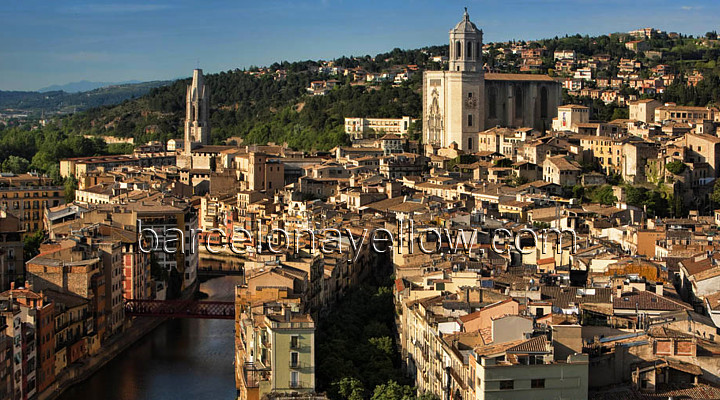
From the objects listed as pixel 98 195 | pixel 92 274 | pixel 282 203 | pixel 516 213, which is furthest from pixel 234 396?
pixel 98 195

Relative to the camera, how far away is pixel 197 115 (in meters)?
50.2

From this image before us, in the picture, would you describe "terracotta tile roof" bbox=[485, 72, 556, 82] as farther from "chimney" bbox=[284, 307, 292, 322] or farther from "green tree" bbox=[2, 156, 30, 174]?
"chimney" bbox=[284, 307, 292, 322]

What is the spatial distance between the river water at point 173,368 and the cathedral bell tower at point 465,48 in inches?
765

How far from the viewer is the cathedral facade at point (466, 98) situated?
130ft

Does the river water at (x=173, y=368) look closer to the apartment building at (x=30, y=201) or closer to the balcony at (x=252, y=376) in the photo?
the balcony at (x=252, y=376)

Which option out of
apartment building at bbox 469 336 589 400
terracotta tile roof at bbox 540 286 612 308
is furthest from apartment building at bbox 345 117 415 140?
apartment building at bbox 469 336 589 400

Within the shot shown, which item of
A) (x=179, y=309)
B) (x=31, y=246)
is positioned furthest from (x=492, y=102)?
Answer: (x=179, y=309)

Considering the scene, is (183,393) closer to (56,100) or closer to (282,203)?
(282,203)

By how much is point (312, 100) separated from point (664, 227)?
3524 cm

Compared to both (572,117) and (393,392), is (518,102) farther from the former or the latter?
(393,392)

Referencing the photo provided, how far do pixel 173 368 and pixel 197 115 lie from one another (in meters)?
32.3

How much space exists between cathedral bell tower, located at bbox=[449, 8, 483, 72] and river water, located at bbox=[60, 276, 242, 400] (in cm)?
1944

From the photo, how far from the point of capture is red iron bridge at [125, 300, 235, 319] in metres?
20.5

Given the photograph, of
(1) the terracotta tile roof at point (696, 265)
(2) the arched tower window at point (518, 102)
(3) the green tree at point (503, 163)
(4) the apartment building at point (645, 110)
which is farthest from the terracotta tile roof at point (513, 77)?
(1) the terracotta tile roof at point (696, 265)
